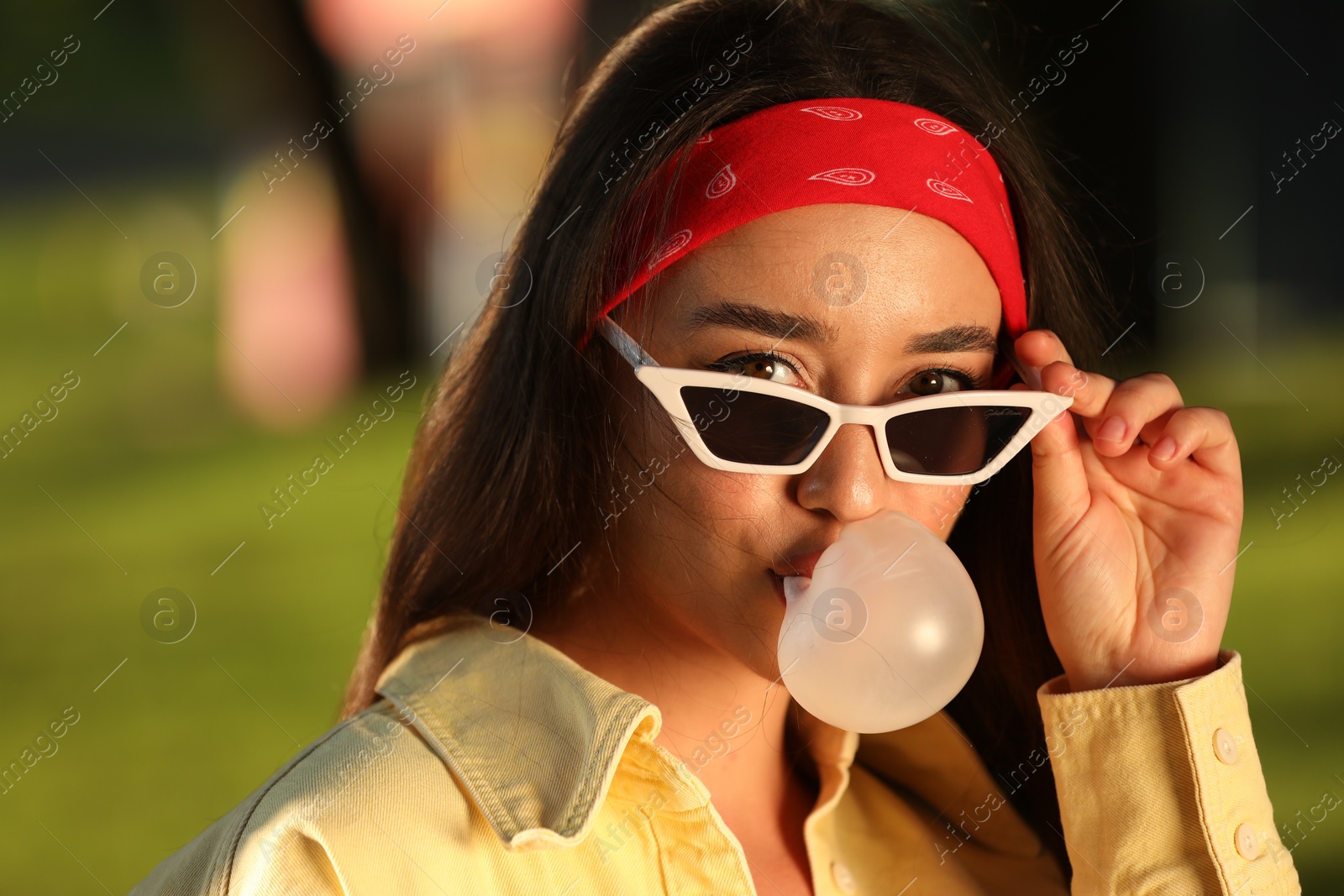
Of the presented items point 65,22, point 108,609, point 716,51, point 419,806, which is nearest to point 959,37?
point 716,51

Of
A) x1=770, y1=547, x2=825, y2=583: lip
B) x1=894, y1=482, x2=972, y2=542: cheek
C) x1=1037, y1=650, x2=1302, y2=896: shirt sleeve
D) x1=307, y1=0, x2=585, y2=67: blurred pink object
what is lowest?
x1=1037, y1=650, x2=1302, y2=896: shirt sleeve

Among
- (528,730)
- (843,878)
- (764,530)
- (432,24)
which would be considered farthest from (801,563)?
(432,24)

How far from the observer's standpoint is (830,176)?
3.74 feet

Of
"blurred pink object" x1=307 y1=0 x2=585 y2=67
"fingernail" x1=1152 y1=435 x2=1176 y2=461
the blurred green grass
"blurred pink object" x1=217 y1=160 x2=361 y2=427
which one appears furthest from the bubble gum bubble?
"blurred pink object" x1=307 y1=0 x2=585 y2=67

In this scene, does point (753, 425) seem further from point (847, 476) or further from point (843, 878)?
point (843, 878)

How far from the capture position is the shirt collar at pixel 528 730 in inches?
40.3

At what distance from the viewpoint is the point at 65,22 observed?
6035 mm

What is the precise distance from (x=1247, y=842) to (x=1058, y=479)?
0.42 meters

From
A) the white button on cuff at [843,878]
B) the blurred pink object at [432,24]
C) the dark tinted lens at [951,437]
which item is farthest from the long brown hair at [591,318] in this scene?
the blurred pink object at [432,24]

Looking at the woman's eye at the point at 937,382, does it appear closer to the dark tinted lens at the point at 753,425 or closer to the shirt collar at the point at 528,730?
the dark tinted lens at the point at 753,425

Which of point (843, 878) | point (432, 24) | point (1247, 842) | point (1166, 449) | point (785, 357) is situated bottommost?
point (1247, 842)

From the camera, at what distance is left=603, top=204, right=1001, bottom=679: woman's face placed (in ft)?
3.57

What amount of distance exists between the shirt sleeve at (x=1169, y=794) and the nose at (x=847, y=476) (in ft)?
1.28

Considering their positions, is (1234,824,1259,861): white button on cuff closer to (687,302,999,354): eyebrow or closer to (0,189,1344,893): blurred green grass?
(687,302,999,354): eyebrow
